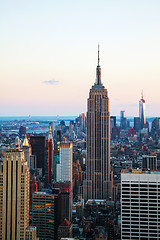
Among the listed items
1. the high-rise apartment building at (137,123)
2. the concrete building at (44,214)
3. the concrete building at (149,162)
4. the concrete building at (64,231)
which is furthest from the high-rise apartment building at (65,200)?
the high-rise apartment building at (137,123)

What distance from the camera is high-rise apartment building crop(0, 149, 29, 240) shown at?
34.1 meters

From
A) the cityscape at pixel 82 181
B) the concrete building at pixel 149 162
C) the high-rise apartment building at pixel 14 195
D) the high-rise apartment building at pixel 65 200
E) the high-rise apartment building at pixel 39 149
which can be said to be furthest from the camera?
the high-rise apartment building at pixel 39 149

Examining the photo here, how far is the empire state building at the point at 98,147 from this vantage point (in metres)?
75.9

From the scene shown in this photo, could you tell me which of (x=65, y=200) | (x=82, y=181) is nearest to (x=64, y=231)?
(x=65, y=200)

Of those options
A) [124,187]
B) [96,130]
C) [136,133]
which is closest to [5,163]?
[124,187]

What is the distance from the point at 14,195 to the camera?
34250 millimetres

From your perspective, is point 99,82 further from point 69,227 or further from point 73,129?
point 73,129

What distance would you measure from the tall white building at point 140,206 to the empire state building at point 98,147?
42111 mm

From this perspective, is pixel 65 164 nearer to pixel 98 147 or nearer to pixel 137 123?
pixel 98 147

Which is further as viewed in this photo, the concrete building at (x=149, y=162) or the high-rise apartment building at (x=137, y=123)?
the high-rise apartment building at (x=137, y=123)

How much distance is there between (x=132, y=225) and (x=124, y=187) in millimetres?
2669

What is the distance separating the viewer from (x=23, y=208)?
34156mm

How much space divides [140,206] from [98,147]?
150ft

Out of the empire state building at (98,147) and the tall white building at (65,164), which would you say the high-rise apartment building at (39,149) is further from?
the empire state building at (98,147)
